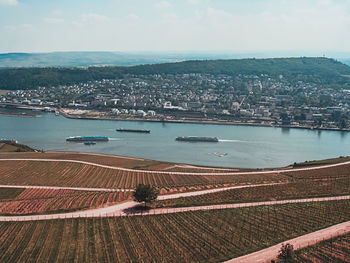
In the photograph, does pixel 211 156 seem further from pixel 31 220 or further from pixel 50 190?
pixel 31 220

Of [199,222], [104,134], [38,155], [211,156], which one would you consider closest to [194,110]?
[104,134]

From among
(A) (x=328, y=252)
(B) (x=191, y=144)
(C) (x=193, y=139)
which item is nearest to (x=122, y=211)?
(A) (x=328, y=252)

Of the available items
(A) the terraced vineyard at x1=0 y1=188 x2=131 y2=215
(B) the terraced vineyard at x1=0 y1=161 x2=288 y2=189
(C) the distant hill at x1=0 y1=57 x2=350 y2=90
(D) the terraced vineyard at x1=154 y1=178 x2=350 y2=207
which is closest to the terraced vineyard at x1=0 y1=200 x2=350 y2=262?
(D) the terraced vineyard at x1=154 y1=178 x2=350 y2=207

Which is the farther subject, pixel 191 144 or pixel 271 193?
pixel 191 144

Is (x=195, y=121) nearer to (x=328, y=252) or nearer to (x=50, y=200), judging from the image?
(x=50, y=200)

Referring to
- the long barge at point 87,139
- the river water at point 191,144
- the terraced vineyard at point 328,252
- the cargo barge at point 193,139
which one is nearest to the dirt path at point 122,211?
the terraced vineyard at point 328,252

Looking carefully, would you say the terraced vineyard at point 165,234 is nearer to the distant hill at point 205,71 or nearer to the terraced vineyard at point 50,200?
the terraced vineyard at point 50,200

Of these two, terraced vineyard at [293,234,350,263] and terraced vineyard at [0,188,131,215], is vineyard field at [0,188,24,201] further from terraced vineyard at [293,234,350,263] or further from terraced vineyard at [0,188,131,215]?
terraced vineyard at [293,234,350,263]

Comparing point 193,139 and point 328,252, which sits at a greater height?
point 328,252
